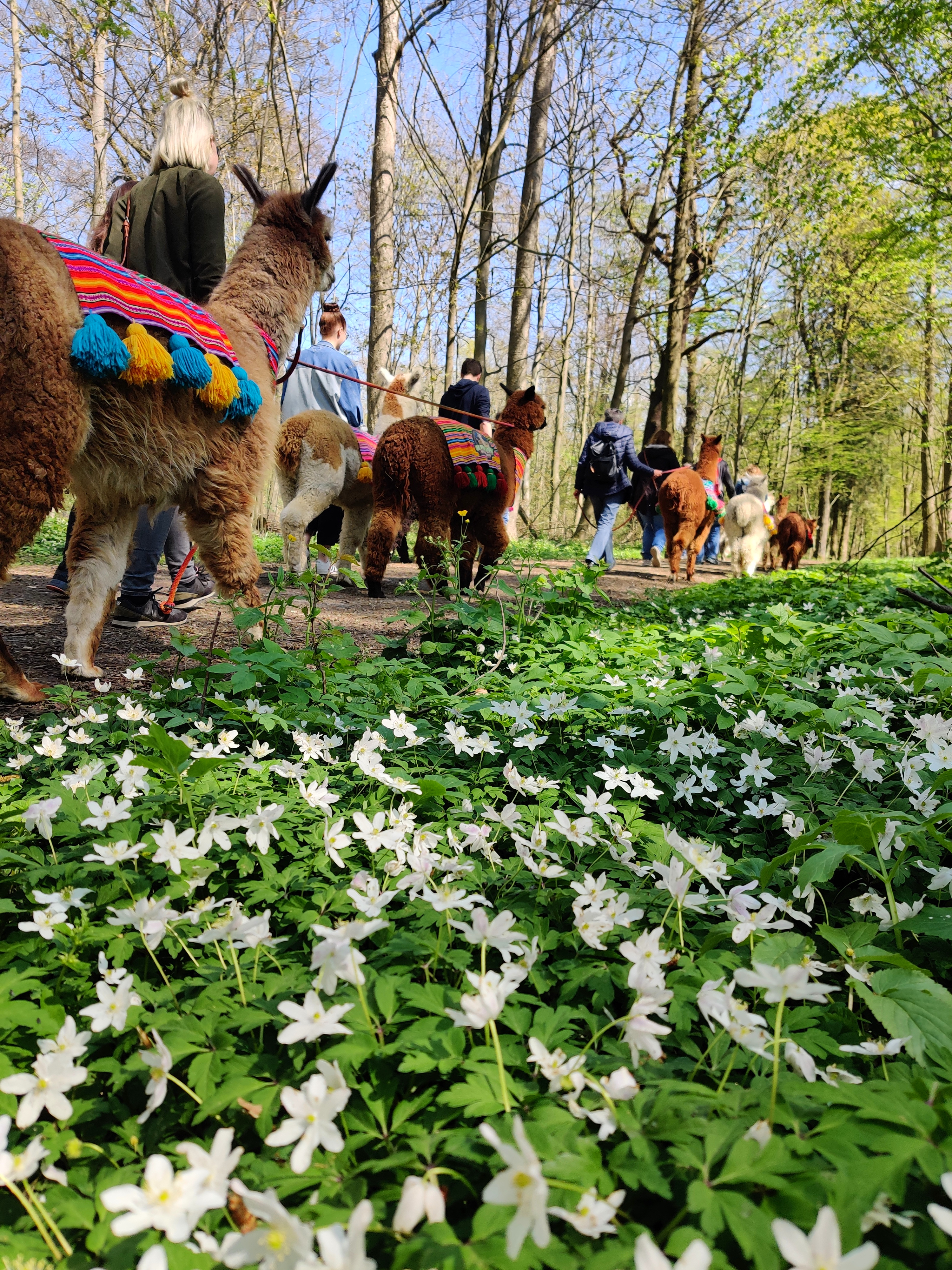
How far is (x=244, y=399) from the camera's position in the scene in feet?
12.0

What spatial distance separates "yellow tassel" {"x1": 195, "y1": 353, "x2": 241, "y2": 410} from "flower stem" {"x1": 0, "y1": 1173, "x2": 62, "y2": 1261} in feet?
10.3

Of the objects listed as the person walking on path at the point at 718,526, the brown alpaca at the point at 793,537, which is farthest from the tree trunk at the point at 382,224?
the brown alpaca at the point at 793,537

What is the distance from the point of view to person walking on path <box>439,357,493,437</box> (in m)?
8.37

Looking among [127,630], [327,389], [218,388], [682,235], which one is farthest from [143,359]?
[682,235]

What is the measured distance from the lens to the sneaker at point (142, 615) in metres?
5.07

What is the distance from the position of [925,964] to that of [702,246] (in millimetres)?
18709

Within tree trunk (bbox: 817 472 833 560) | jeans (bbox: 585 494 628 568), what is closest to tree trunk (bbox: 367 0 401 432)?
jeans (bbox: 585 494 628 568)

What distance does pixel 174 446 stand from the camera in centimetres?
343

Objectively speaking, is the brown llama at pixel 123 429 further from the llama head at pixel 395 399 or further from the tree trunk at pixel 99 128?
the tree trunk at pixel 99 128

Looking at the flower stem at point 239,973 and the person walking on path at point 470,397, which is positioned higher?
the person walking on path at point 470,397

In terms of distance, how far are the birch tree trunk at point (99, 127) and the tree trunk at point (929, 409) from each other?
21.4m

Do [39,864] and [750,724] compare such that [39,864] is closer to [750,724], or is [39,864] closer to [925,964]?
[925,964]

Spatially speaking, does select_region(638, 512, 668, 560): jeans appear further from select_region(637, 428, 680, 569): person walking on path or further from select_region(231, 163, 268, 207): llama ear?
select_region(231, 163, 268, 207): llama ear

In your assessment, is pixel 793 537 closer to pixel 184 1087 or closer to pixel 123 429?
pixel 123 429
